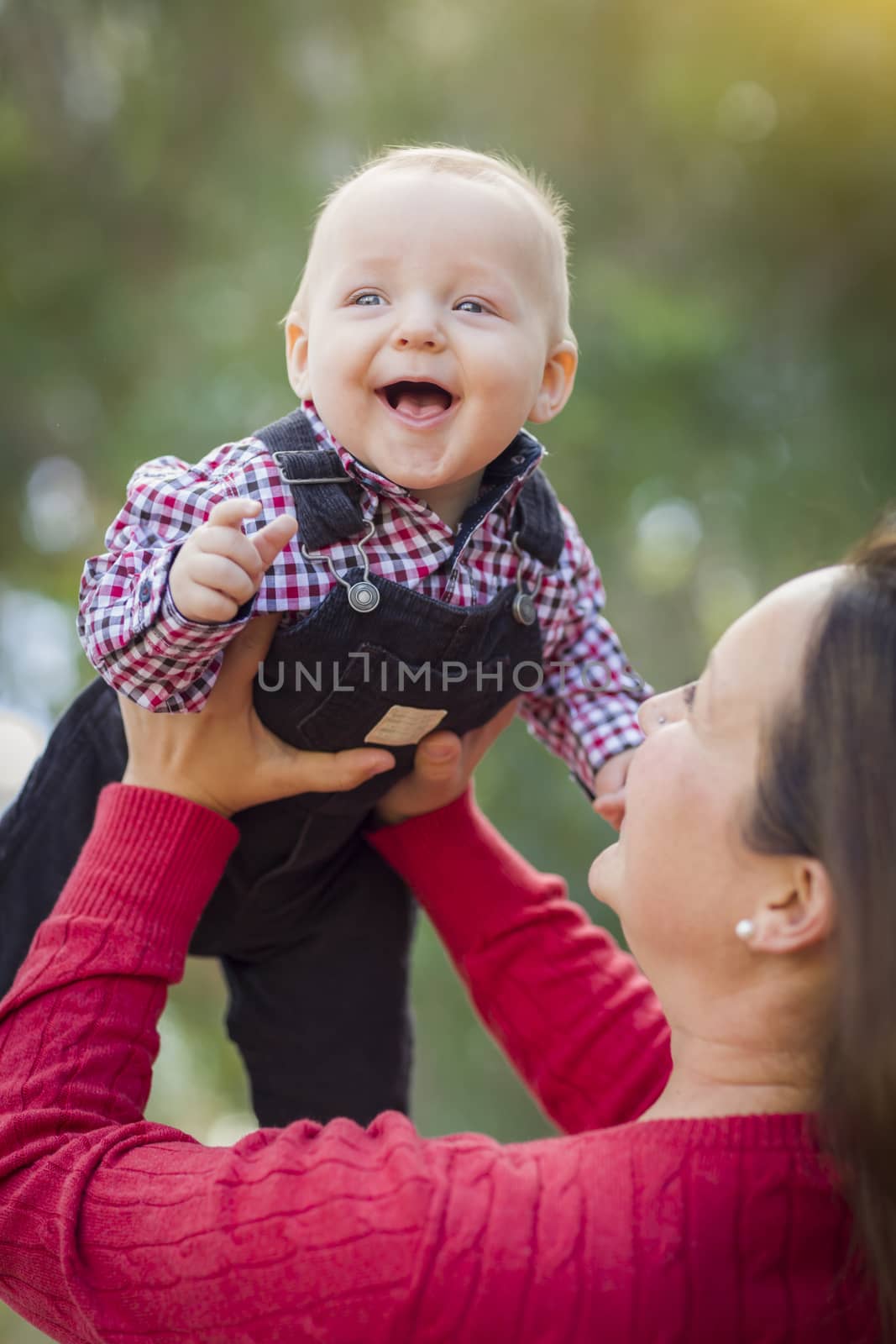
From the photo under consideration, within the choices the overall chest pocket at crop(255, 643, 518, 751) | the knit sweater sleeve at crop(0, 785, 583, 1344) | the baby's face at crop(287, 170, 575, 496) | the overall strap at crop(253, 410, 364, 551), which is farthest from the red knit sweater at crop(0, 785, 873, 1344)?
the baby's face at crop(287, 170, 575, 496)

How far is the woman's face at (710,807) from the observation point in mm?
896

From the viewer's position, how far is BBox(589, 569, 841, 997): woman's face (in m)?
0.90

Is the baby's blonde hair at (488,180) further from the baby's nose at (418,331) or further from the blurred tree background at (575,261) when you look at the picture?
the blurred tree background at (575,261)

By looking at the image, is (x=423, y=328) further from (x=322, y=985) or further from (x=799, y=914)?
(x=322, y=985)

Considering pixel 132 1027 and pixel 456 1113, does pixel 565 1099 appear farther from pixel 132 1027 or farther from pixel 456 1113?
pixel 456 1113

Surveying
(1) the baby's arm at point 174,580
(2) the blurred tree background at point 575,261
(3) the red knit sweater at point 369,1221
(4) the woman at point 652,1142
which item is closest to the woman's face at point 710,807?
(4) the woman at point 652,1142

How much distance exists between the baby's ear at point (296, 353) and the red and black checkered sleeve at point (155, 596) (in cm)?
10

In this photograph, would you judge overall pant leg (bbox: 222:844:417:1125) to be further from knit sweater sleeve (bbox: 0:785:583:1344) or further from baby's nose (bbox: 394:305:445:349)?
baby's nose (bbox: 394:305:445:349)

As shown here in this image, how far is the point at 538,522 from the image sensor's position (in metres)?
1.21

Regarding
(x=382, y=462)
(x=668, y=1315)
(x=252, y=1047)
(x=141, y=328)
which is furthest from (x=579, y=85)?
(x=668, y=1315)

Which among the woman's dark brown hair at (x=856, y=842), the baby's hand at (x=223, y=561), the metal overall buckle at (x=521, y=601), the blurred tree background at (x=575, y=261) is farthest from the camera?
the blurred tree background at (x=575, y=261)

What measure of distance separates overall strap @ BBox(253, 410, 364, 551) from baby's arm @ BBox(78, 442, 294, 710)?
0.05 ft

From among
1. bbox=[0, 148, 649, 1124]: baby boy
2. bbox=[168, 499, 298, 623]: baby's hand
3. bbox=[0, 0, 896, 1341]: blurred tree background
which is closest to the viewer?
bbox=[168, 499, 298, 623]: baby's hand

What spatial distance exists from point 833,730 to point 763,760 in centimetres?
6
